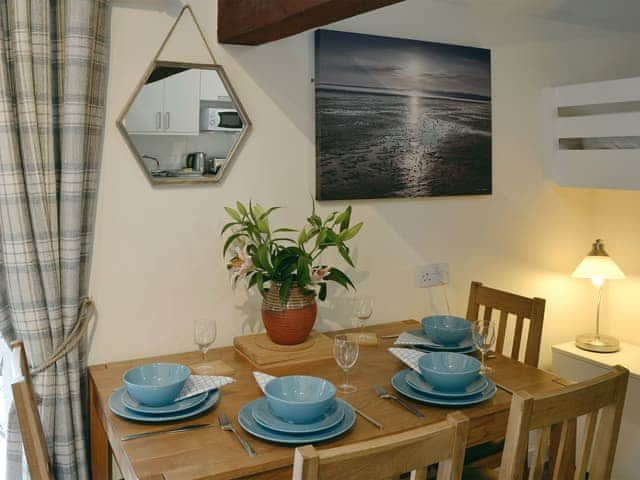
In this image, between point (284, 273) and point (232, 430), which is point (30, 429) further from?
point (284, 273)

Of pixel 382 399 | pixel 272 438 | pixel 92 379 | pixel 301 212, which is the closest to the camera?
pixel 272 438

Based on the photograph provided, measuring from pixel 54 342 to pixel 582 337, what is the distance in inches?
97.5

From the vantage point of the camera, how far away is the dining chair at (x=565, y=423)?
143 centimetres

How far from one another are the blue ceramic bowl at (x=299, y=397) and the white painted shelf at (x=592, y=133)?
1.90 meters

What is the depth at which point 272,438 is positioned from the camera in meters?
1.56

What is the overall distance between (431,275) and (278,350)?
0.93 m

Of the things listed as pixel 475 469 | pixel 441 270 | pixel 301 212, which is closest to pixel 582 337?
pixel 441 270

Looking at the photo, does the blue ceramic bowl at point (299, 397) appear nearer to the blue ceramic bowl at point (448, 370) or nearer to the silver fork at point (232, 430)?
the silver fork at point (232, 430)

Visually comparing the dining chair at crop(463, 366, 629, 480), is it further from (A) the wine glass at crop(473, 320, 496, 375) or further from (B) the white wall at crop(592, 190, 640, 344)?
(B) the white wall at crop(592, 190, 640, 344)

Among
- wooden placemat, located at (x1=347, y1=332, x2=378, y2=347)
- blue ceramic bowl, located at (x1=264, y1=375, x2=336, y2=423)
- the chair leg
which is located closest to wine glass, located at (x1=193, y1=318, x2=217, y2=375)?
blue ceramic bowl, located at (x1=264, y1=375, x2=336, y2=423)

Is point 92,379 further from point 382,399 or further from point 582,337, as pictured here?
point 582,337

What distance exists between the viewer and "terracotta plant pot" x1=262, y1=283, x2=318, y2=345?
2.14 m

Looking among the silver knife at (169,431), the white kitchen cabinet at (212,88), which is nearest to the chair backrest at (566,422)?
the silver knife at (169,431)

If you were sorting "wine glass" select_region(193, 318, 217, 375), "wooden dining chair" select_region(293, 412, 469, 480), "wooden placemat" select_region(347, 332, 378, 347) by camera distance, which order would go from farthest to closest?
"wooden placemat" select_region(347, 332, 378, 347) → "wine glass" select_region(193, 318, 217, 375) → "wooden dining chair" select_region(293, 412, 469, 480)
